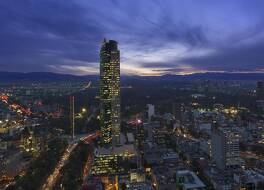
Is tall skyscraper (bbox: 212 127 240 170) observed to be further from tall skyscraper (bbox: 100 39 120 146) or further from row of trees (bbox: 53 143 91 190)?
row of trees (bbox: 53 143 91 190)

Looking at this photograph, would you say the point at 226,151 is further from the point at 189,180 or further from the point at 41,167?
the point at 41,167

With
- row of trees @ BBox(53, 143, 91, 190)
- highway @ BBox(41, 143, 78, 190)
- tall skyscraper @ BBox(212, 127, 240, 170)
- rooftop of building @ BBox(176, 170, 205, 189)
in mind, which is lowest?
highway @ BBox(41, 143, 78, 190)

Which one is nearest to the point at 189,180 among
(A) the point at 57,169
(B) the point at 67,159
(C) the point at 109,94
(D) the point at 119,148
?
(D) the point at 119,148

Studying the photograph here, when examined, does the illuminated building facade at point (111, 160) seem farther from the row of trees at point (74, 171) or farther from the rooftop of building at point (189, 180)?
the rooftop of building at point (189, 180)

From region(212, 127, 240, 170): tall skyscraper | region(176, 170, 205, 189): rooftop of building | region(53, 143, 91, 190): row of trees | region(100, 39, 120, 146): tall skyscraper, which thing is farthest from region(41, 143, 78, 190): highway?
region(212, 127, 240, 170): tall skyscraper

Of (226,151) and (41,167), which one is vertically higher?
(226,151)

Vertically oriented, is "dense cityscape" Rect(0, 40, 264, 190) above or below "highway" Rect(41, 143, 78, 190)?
above

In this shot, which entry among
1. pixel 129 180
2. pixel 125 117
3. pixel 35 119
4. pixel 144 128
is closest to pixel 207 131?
pixel 144 128

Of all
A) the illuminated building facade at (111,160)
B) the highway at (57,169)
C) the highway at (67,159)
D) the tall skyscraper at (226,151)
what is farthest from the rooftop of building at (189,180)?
the highway at (57,169)

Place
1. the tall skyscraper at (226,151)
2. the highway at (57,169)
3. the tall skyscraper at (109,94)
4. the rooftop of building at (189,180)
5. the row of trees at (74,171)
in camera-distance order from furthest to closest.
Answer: the tall skyscraper at (109,94)
the tall skyscraper at (226,151)
the highway at (57,169)
the row of trees at (74,171)
the rooftop of building at (189,180)
